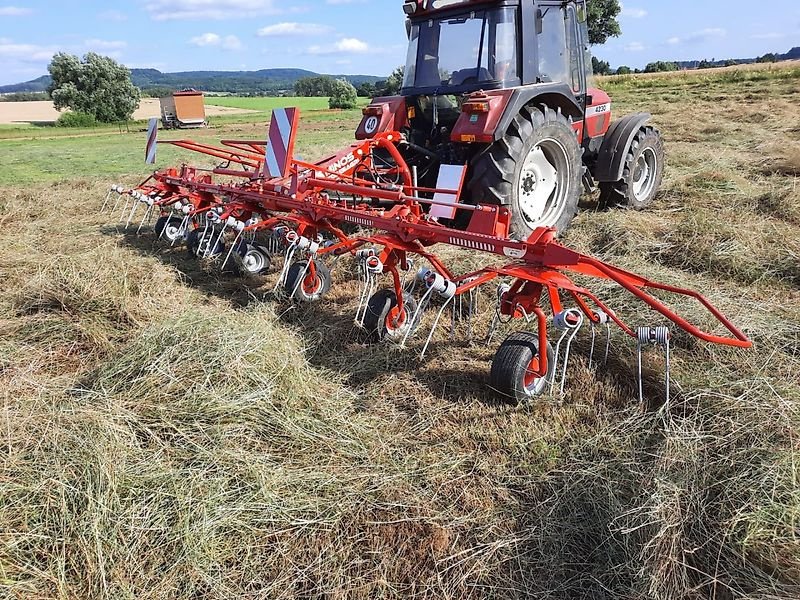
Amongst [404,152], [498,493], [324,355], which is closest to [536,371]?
[498,493]

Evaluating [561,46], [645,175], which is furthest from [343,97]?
[561,46]

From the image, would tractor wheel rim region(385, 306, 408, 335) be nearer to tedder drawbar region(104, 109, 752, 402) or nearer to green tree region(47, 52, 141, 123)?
tedder drawbar region(104, 109, 752, 402)

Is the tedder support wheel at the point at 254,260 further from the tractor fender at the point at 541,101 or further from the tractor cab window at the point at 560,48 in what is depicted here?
the tractor cab window at the point at 560,48

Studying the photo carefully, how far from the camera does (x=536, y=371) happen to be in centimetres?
283

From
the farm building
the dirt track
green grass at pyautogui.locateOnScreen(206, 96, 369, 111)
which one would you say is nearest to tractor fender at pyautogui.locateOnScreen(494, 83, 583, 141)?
the farm building

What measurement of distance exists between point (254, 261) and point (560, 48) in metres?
3.24

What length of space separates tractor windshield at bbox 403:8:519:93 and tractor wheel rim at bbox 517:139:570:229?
645mm

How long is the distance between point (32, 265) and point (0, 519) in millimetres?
3138

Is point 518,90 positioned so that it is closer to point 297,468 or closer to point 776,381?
point 776,381

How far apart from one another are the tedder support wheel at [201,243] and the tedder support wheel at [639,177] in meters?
3.70

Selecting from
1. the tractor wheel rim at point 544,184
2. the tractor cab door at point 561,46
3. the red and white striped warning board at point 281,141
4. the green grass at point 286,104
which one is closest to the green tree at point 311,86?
the green grass at point 286,104

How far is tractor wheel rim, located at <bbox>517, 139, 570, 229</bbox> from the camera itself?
4.82 meters

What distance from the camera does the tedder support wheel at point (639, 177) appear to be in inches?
220

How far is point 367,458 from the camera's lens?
2.51 metres
